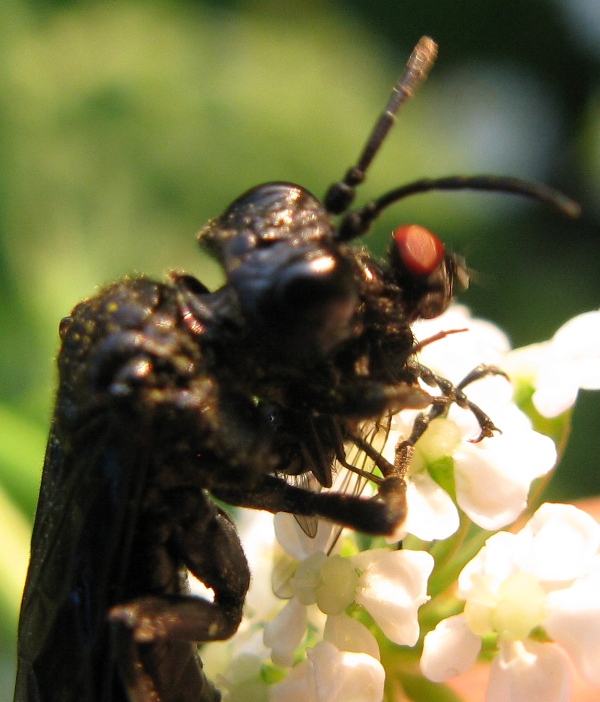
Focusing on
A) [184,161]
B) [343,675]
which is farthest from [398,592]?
[184,161]

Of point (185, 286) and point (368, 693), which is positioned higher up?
point (185, 286)

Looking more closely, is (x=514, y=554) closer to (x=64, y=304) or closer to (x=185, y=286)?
(x=185, y=286)

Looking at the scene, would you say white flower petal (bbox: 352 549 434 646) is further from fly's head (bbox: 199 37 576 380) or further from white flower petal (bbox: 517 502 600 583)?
fly's head (bbox: 199 37 576 380)

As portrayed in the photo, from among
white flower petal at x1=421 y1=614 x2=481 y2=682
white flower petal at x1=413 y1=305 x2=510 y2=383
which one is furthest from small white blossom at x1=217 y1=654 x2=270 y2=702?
white flower petal at x1=413 y1=305 x2=510 y2=383

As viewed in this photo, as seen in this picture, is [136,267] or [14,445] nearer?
[14,445]

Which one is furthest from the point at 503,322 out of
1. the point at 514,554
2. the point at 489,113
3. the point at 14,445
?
the point at 514,554

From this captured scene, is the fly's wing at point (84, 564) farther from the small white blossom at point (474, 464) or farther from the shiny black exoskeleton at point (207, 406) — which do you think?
the small white blossom at point (474, 464)
